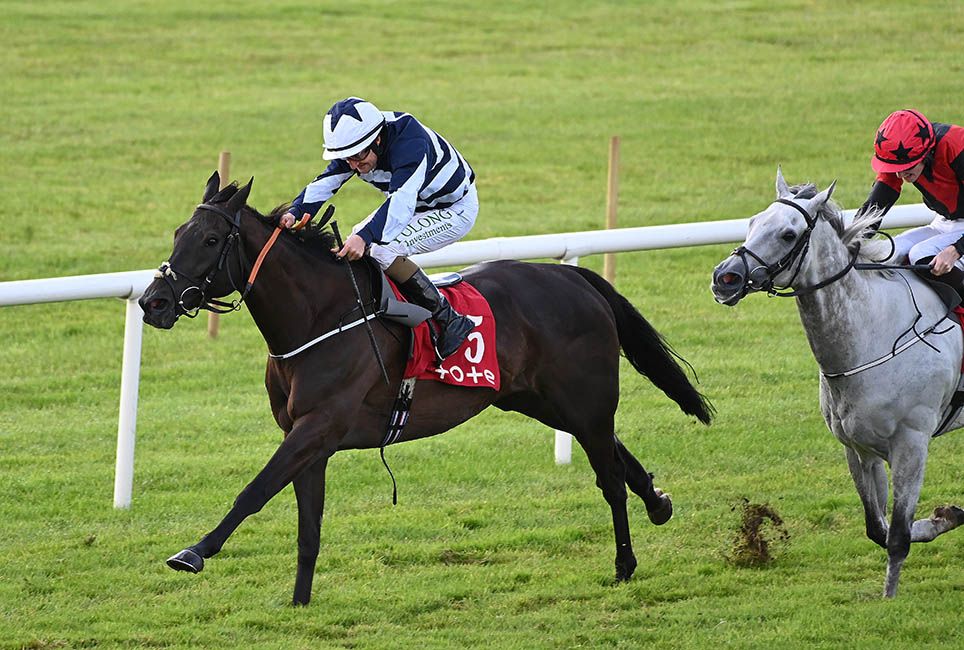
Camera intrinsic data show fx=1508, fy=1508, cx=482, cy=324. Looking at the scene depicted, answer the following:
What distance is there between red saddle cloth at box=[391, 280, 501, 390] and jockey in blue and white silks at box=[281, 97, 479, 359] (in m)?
0.06

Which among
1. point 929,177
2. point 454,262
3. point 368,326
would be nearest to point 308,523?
point 368,326

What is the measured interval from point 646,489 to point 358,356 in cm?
159

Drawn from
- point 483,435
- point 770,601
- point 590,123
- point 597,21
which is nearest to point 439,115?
point 590,123

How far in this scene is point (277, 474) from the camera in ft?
18.2

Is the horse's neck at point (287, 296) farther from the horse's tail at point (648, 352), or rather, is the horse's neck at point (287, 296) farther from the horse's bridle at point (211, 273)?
the horse's tail at point (648, 352)

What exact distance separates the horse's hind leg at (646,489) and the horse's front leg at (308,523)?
1.38 meters

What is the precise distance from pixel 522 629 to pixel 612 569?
Answer: 84cm

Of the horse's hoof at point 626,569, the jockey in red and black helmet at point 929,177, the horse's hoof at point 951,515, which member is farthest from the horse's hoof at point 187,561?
the horse's hoof at point 951,515

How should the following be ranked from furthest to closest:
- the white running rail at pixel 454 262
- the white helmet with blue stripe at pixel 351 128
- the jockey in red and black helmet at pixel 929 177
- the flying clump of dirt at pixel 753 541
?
the white running rail at pixel 454 262, the flying clump of dirt at pixel 753 541, the jockey in red and black helmet at pixel 929 177, the white helmet with blue stripe at pixel 351 128

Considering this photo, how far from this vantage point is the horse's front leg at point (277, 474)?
206 inches

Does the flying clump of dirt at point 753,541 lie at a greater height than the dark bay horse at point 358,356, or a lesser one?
lesser

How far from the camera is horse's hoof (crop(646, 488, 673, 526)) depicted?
6.74m

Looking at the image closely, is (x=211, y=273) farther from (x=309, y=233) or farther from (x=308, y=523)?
(x=308, y=523)

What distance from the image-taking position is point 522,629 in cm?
575
